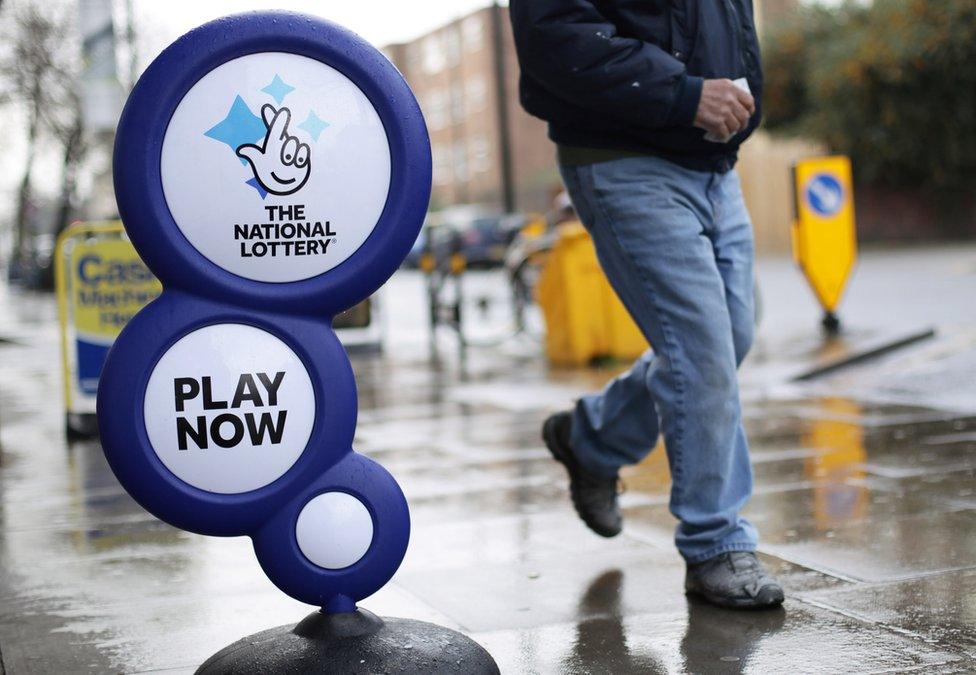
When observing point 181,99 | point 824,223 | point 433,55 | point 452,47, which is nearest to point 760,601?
point 181,99

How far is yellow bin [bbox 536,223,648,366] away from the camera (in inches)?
388

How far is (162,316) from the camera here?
2.61m

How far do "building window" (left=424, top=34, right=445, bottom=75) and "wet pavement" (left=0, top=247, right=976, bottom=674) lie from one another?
6937 centimetres

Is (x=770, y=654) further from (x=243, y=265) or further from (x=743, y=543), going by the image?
(x=243, y=265)

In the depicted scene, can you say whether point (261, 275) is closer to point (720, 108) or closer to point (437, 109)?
point (720, 108)

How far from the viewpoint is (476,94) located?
2768 inches

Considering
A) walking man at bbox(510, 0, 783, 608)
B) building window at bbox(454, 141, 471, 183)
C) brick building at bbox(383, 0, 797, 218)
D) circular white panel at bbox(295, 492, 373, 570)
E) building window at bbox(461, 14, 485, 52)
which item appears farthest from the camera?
building window at bbox(454, 141, 471, 183)

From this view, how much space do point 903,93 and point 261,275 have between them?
28032mm

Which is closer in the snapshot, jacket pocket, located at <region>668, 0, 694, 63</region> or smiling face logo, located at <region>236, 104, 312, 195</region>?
smiling face logo, located at <region>236, 104, 312, 195</region>

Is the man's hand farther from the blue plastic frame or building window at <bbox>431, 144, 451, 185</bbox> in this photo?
building window at <bbox>431, 144, 451, 185</bbox>

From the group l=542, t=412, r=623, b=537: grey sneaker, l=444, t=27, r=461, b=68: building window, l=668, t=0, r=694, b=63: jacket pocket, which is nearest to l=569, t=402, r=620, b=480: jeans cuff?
l=542, t=412, r=623, b=537: grey sneaker

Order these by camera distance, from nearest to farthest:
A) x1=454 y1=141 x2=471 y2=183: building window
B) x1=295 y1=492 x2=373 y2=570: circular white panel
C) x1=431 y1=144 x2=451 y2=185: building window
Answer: x1=295 y1=492 x2=373 y2=570: circular white panel < x1=454 y1=141 x2=471 y2=183: building window < x1=431 y1=144 x2=451 y2=185: building window

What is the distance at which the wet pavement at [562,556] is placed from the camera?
3.04 metres

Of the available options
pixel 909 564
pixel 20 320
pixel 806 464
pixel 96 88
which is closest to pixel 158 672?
pixel 909 564
